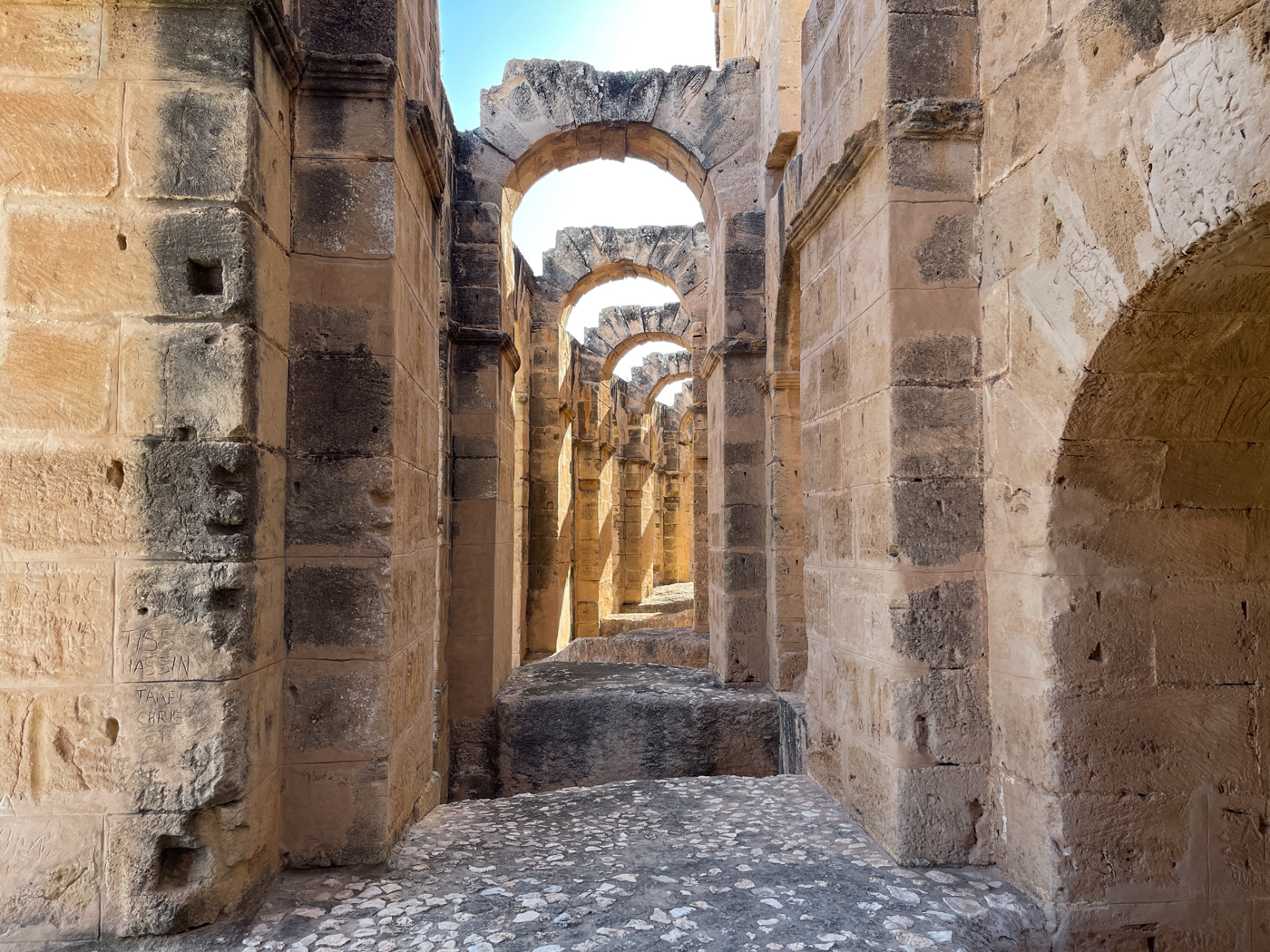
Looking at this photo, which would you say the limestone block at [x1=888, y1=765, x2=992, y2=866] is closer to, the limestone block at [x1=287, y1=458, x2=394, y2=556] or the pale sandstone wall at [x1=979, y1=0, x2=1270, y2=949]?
the pale sandstone wall at [x1=979, y1=0, x2=1270, y2=949]

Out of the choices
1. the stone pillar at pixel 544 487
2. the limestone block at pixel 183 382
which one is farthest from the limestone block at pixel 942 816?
the stone pillar at pixel 544 487

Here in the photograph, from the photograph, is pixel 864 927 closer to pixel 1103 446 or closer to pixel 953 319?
pixel 1103 446

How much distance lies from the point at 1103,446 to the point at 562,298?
860 centimetres

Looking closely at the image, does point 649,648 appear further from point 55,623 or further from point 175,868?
point 55,623

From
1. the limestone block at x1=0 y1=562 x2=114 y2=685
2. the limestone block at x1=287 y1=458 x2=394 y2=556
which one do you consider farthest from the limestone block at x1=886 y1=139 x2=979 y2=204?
the limestone block at x1=0 y1=562 x2=114 y2=685

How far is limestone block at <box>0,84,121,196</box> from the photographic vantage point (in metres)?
2.13

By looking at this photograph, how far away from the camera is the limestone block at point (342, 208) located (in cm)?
258

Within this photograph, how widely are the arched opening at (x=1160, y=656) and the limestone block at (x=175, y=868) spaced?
2452mm

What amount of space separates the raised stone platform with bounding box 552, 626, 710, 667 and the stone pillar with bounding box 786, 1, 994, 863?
6460 mm

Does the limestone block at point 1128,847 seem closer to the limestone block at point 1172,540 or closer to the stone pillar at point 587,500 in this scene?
the limestone block at point 1172,540

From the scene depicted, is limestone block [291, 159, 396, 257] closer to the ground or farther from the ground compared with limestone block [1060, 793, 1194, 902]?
farther from the ground

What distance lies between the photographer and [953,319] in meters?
2.72

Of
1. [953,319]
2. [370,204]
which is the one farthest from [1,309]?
[953,319]

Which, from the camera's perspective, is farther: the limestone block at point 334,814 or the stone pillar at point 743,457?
the stone pillar at point 743,457
